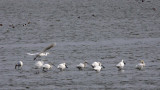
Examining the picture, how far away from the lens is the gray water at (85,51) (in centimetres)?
2334

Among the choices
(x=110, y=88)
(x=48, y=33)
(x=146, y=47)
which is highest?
(x=48, y=33)

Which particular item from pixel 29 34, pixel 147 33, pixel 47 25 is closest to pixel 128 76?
pixel 147 33

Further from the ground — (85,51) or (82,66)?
(85,51)

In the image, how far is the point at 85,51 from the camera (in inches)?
1308

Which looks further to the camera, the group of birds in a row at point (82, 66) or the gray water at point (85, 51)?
the group of birds in a row at point (82, 66)

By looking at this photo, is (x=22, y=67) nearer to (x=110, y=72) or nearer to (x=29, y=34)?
(x=110, y=72)

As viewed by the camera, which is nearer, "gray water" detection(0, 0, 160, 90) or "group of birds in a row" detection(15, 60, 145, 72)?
"gray water" detection(0, 0, 160, 90)

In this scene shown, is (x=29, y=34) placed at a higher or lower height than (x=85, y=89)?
higher

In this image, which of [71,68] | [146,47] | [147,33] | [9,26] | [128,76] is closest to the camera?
[128,76]

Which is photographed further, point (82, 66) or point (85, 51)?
point (85, 51)

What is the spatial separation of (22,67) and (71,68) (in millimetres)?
2523

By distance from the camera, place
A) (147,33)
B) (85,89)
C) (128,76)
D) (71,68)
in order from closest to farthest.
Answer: (85,89) → (128,76) → (71,68) → (147,33)

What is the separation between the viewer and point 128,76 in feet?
80.8

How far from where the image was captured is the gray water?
23344 millimetres
